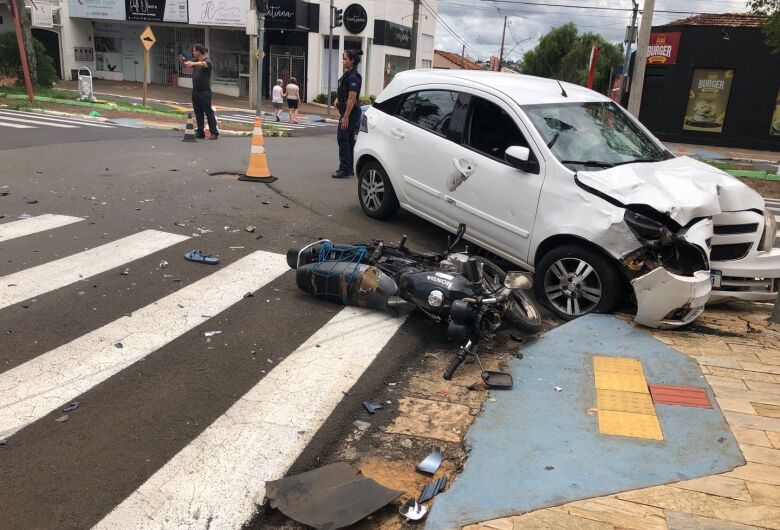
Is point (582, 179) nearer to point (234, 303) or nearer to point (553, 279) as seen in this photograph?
point (553, 279)

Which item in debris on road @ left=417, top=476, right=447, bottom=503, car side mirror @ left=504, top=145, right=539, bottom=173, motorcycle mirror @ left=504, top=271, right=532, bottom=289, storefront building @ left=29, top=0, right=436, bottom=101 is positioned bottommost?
debris on road @ left=417, top=476, right=447, bottom=503

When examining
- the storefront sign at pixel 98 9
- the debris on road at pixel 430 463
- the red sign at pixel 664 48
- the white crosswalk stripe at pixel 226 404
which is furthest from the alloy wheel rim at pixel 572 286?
the storefront sign at pixel 98 9

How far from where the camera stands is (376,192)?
8.26 m

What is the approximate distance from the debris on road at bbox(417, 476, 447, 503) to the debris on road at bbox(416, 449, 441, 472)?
0.32 ft

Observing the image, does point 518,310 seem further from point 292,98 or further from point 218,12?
point 218,12

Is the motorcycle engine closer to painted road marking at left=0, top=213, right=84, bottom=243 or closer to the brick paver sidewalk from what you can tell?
the brick paver sidewalk

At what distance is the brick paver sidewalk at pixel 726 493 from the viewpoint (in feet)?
9.87

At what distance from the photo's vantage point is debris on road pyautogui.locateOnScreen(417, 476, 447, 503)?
10.6ft

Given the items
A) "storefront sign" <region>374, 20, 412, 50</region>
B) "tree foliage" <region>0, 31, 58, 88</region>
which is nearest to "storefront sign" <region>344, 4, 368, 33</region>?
"storefront sign" <region>374, 20, 412, 50</region>

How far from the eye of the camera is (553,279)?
5750mm

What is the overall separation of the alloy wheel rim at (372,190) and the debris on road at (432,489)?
17.1 feet

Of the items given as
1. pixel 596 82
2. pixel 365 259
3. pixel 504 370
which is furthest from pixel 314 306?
pixel 596 82

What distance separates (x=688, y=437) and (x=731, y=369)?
3.93 ft

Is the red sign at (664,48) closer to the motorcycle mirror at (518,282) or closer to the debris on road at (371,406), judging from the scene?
the motorcycle mirror at (518,282)
